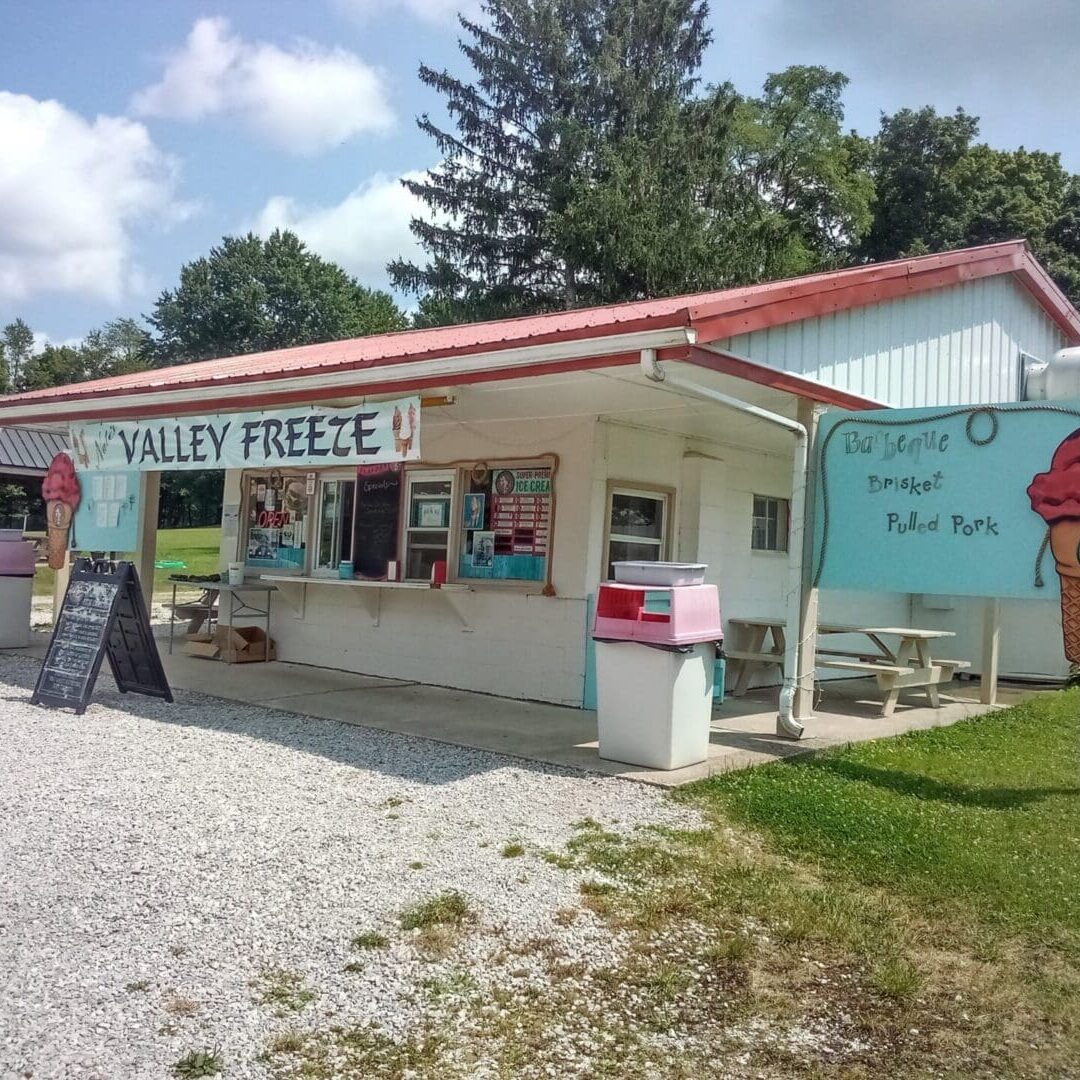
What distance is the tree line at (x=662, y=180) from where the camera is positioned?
86.8 feet

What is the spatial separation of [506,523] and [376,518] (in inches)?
70.2

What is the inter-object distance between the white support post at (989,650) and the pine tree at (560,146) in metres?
17.9

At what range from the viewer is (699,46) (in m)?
29.6

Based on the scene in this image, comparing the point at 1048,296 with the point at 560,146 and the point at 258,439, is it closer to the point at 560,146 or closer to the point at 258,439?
the point at 258,439

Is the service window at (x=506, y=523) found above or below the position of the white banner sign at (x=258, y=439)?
below

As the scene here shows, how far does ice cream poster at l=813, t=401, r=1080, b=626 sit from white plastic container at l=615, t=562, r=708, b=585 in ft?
4.76

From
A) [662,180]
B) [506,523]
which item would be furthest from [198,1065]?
[662,180]

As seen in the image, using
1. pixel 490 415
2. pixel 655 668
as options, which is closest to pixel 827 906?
pixel 655 668

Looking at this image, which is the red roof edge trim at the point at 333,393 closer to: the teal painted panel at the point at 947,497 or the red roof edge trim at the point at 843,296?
the red roof edge trim at the point at 843,296

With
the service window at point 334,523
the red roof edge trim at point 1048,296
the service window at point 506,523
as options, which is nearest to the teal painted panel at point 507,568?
the service window at point 506,523

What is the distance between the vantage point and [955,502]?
693 centimetres

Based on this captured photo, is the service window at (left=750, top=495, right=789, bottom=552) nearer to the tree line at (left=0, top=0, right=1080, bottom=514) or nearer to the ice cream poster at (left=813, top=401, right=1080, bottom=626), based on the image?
the ice cream poster at (left=813, top=401, right=1080, bottom=626)

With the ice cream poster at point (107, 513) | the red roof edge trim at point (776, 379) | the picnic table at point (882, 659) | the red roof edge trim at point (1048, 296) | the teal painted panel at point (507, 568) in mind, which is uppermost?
the red roof edge trim at point (1048, 296)

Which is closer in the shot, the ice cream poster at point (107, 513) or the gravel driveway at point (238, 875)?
the gravel driveway at point (238, 875)
